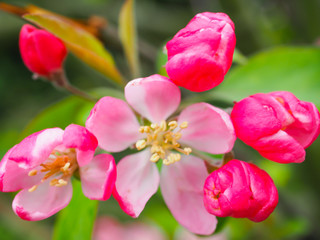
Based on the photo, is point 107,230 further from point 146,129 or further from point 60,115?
point 146,129

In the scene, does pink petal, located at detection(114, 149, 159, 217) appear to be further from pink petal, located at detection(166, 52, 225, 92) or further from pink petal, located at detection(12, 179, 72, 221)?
pink petal, located at detection(166, 52, 225, 92)

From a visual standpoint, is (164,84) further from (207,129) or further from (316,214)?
(316,214)

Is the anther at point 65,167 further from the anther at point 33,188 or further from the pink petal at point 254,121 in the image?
the pink petal at point 254,121

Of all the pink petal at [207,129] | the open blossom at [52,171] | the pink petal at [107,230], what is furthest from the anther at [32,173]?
the pink petal at [107,230]

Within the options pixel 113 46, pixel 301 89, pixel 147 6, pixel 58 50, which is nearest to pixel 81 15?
pixel 147 6

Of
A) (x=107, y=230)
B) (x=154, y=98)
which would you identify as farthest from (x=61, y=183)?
(x=107, y=230)

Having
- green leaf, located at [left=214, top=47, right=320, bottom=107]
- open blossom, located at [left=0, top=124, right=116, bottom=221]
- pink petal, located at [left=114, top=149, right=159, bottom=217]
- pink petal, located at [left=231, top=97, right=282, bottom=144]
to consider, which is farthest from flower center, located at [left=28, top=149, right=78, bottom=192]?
green leaf, located at [left=214, top=47, right=320, bottom=107]
